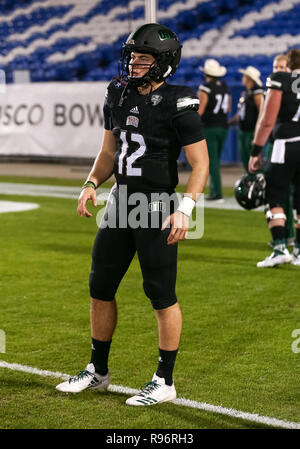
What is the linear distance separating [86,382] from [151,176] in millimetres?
1046

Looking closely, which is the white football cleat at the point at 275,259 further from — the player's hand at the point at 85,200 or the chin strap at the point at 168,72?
the chin strap at the point at 168,72

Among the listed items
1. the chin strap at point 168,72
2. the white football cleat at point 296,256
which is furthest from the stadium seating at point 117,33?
the chin strap at point 168,72

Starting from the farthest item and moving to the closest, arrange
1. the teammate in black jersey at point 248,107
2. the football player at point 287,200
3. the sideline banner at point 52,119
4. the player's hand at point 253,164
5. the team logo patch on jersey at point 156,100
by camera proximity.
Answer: the sideline banner at point 52,119 < the teammate in black jersey at point 248,107 < the football player at point 287,200 < the player's hand at point 253,164 < the team logo patch on jersey at point 156,100

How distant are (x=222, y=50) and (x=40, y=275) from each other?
12.8 metres

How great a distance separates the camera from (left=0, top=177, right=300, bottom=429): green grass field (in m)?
3.67

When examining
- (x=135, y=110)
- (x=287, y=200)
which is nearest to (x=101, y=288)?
(x=135, y=110)

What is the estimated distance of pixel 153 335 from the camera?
4.95 m

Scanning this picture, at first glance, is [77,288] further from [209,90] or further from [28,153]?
[28,153]

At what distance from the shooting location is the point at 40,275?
21.9ft

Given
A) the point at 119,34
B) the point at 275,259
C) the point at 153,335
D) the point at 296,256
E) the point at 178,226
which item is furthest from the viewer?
the point at 119,34

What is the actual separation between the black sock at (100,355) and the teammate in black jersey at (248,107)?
700 centimetres

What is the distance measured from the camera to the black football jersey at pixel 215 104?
11.0 m

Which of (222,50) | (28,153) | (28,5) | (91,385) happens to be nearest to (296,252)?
(91,385)

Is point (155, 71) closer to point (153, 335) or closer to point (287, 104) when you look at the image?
point (153, 335)
